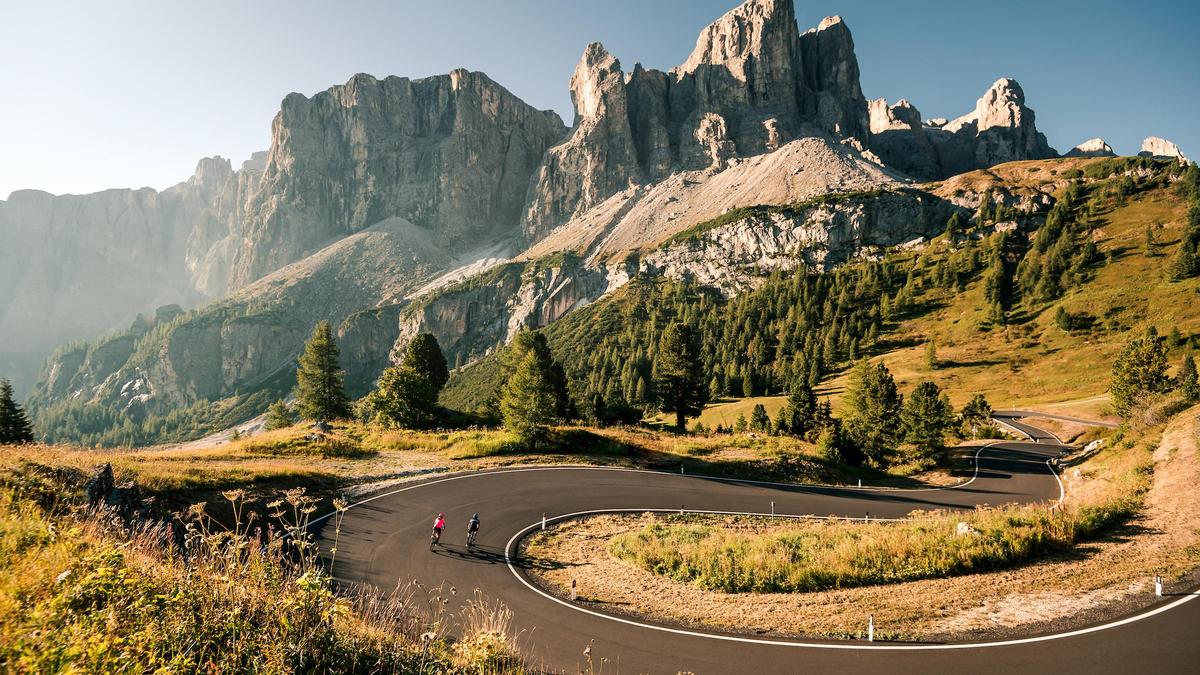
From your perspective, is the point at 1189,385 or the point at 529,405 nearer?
the point at 529,405

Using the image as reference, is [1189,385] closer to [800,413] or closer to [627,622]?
[800,413]

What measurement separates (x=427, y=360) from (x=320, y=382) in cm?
1143

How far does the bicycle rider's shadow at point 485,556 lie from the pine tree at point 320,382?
38399 mm

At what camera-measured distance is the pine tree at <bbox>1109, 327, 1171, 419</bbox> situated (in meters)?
40.2

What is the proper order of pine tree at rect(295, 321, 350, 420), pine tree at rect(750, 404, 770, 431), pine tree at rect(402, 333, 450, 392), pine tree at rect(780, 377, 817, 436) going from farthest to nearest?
1. pine tree at rect(750, 404, 770, 431)
2. pine tree at rect(780, 377, 817, 436)
3. pine tree at rect(402, 333, 450, 392)
4. pine tree at rect(295, 321, 350, 420)

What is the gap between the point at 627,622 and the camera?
12492 millimetres

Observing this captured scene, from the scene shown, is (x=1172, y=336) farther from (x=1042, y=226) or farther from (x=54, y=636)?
(x=54, y=636)

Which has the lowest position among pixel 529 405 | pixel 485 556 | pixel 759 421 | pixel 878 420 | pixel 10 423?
pixel 485 556

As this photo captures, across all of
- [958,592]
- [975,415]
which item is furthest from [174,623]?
[975,415]

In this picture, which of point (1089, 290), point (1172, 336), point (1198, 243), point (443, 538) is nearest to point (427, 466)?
point (443, 538)

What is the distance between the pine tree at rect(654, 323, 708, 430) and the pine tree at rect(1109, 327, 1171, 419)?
119 ft

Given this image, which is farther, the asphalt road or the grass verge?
the asphalt road

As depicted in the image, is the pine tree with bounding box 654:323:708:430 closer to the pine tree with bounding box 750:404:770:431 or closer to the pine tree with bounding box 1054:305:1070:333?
the pine tree with bounding box 750:404:770:431

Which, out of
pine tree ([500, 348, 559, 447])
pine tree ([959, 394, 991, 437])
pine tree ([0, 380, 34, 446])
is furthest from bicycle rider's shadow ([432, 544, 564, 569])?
pine tree ([959, 394, 991, 437])
